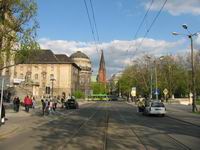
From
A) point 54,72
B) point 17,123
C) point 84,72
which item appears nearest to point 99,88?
point 84,72

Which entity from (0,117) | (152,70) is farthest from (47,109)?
(152,70)

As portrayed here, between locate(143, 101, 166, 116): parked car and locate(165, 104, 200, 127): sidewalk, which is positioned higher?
locate(143, 101, 166, 116): parked car

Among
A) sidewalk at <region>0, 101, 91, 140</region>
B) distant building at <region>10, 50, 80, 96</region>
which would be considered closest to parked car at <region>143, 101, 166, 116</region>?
sidewalk at <region>0, 101, 91, 140</region>

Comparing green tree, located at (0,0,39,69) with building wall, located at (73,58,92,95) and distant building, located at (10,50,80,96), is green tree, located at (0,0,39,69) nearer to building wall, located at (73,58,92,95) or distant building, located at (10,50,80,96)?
distant building, located at (10,50,80,96)

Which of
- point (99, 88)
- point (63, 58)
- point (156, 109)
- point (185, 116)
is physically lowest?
point (185, 116)

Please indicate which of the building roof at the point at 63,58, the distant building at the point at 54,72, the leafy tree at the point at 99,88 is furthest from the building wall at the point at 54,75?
the leafy tree at the point at 99,88

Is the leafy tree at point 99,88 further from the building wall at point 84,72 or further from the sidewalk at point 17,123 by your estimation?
the sidewalk at point 17,123

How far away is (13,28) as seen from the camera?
26672 millimetres

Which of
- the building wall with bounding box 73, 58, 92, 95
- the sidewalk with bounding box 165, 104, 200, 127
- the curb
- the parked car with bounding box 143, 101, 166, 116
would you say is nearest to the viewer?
the curb

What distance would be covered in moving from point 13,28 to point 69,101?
36075mm

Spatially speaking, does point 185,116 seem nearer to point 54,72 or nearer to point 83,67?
point 54,72

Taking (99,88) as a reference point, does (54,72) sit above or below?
above

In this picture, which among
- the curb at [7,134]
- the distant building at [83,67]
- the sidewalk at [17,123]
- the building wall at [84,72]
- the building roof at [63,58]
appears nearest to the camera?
the curb at [7,134]

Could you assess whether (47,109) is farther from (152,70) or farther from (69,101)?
(152,70)
